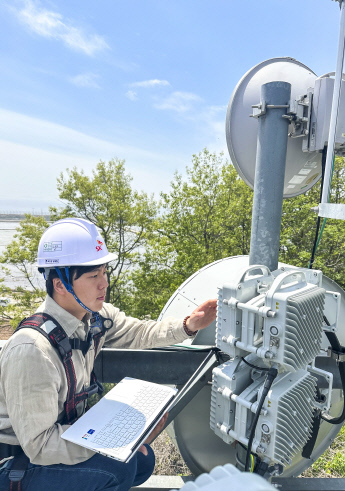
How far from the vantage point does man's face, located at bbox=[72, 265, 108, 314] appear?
Answer: 1.96m

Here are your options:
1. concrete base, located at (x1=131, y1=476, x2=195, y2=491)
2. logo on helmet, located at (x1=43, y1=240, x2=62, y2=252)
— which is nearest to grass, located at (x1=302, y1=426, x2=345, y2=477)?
concrete base, located at (x1=131, y1=476, x2=195, y2=491)

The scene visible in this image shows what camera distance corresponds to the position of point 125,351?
2.46m

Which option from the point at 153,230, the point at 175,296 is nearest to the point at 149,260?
the point at 153,230

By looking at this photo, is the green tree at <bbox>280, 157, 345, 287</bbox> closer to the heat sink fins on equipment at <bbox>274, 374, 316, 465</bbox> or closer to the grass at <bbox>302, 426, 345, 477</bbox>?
the grass at <bbox>302, 426, 345, 477</bbox>

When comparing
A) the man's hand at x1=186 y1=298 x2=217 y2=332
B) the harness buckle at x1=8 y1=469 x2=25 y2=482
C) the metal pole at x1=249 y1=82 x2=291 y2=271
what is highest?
the metal pole at x1=249 y1=82 x2=291 y2=271

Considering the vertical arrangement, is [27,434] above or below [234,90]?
below

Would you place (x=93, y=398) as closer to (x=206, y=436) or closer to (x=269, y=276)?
(x=206, y=436)

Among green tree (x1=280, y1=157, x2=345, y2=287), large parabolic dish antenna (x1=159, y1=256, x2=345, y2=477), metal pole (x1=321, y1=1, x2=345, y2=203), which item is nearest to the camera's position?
metal pole (x1=321, y1=1, x2=345, y2=203)

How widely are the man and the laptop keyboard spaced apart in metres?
0.12

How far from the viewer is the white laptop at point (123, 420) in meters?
1.66

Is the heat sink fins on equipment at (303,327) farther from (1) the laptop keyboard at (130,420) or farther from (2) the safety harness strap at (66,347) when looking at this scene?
(2) the safety harness strap at (66,347)

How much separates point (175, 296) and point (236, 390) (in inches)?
47.6

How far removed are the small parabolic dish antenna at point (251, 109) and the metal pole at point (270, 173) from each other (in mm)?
321

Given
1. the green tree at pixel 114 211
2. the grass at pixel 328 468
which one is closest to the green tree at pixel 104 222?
the green tree at pixel 114 211
